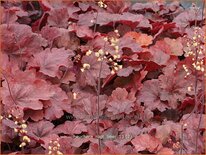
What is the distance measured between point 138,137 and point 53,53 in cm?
95

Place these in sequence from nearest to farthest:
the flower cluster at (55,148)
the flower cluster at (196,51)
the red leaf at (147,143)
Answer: the flower cluster at (55,148) < the flower cluster at (196,51) < the red leaf at (147,143)

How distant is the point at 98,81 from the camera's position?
251 cm

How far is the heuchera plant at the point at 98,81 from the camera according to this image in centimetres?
270

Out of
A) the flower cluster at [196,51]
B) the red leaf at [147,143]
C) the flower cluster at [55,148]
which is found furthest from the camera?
the red leaf at [147,143]

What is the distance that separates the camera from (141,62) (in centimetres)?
331

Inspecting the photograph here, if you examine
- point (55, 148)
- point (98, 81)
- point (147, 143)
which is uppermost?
point (98, 81)

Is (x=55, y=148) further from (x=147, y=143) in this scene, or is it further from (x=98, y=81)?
(x=147, y=143)

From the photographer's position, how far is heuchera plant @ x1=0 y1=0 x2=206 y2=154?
106 inches

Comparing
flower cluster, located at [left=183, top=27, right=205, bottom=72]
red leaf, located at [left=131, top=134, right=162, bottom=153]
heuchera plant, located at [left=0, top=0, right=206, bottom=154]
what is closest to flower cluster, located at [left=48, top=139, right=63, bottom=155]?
heuchera plant, located at [left=0, top=0, right=206, bottom=154]

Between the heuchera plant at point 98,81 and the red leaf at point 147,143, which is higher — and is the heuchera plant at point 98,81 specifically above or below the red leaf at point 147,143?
above

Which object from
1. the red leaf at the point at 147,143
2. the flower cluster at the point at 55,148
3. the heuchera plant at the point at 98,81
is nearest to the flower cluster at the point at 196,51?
the heuchera plant at the point at 98,81

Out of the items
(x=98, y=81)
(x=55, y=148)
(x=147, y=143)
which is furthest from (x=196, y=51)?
(x=55, y=148)

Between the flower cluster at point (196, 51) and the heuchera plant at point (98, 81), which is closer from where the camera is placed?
the flower cluster at point (196, 51)

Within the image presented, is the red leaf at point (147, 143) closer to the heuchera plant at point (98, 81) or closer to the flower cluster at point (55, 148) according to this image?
the heuchera plant at point (98, 81)
